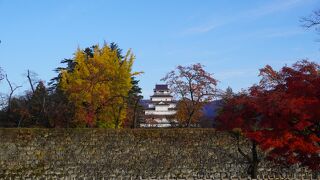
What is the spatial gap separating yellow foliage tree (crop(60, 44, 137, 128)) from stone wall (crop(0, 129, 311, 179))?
24.8 feet

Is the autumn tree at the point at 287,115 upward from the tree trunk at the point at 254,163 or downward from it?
upward

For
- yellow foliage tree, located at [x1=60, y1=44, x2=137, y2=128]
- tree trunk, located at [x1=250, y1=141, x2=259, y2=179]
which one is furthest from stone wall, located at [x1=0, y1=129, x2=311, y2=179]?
yellow foliage tree, located at [x1=60, y1=44, x2=137, y2=128]

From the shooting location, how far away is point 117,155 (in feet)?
70.4

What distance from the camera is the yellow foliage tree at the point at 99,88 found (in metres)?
29.7

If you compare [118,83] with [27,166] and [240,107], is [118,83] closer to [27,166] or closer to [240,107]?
[27,166]

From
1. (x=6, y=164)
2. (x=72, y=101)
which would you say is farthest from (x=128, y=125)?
(x=6, y=164)

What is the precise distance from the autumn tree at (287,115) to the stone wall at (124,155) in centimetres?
497

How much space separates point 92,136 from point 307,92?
10.9 meters

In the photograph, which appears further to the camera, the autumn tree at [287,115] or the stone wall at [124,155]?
the stone wall at [124,155]

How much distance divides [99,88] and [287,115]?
57.2 ft

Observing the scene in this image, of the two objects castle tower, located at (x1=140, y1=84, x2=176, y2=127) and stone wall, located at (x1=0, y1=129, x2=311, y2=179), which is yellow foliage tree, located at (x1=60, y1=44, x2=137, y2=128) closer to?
stone wall, located at (x1=0, y1=129, x2=311, y2=179)

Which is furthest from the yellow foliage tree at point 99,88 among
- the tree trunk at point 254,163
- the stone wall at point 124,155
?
the tree trunk at point 254,163

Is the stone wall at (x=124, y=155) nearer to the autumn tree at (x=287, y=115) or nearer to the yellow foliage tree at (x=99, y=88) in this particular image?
the autumn tree at (x=287, y=115)

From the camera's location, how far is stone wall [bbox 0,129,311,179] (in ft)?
67.6
